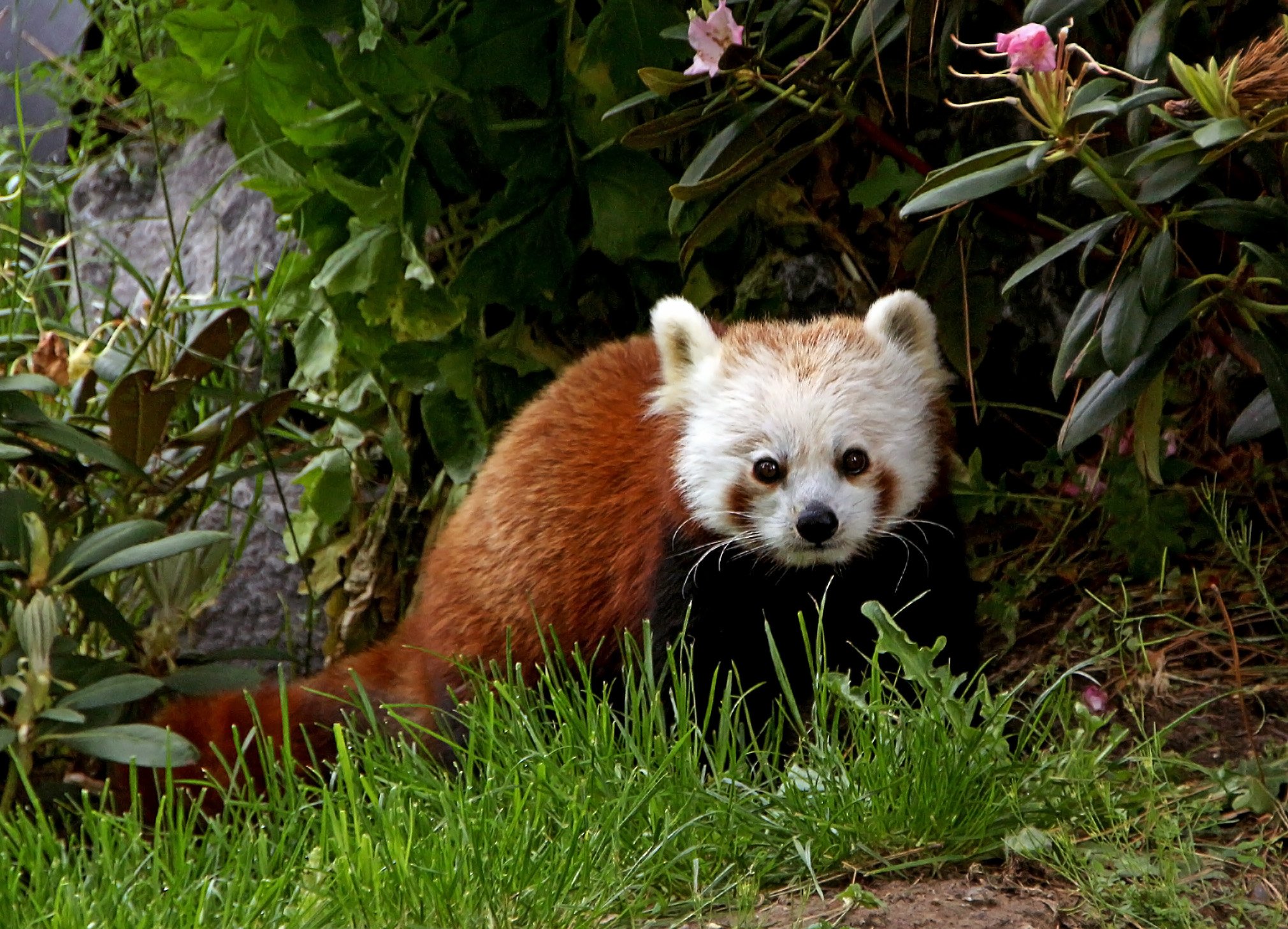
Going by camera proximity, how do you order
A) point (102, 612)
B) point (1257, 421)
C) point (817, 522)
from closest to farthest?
point (1257, 421) < point (817, 522) < point (102, 612)

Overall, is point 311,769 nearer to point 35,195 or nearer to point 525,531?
point 525,531

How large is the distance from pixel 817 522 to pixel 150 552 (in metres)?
1.58

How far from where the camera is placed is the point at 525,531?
133 inches

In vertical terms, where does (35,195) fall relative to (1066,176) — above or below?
above

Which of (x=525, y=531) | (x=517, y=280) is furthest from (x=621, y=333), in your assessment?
(x=525, y=531)

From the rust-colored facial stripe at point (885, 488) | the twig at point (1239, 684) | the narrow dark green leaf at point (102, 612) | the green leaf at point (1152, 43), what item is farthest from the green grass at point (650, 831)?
the green leaf at point (1152, 43)

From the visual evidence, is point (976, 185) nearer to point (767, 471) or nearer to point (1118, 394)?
point (1118, 394)

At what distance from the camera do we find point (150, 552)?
323 cm

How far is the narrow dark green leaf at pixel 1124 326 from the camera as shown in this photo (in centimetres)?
225

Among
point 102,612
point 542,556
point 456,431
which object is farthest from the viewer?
point 456,431

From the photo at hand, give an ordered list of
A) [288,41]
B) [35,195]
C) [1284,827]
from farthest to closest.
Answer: [35,195], [288,41], [1284,827]

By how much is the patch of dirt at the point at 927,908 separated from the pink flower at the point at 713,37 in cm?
157

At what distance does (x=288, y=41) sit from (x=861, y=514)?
1984mm

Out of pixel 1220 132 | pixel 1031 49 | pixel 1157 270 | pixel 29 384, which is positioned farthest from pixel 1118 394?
pixel 29 384
